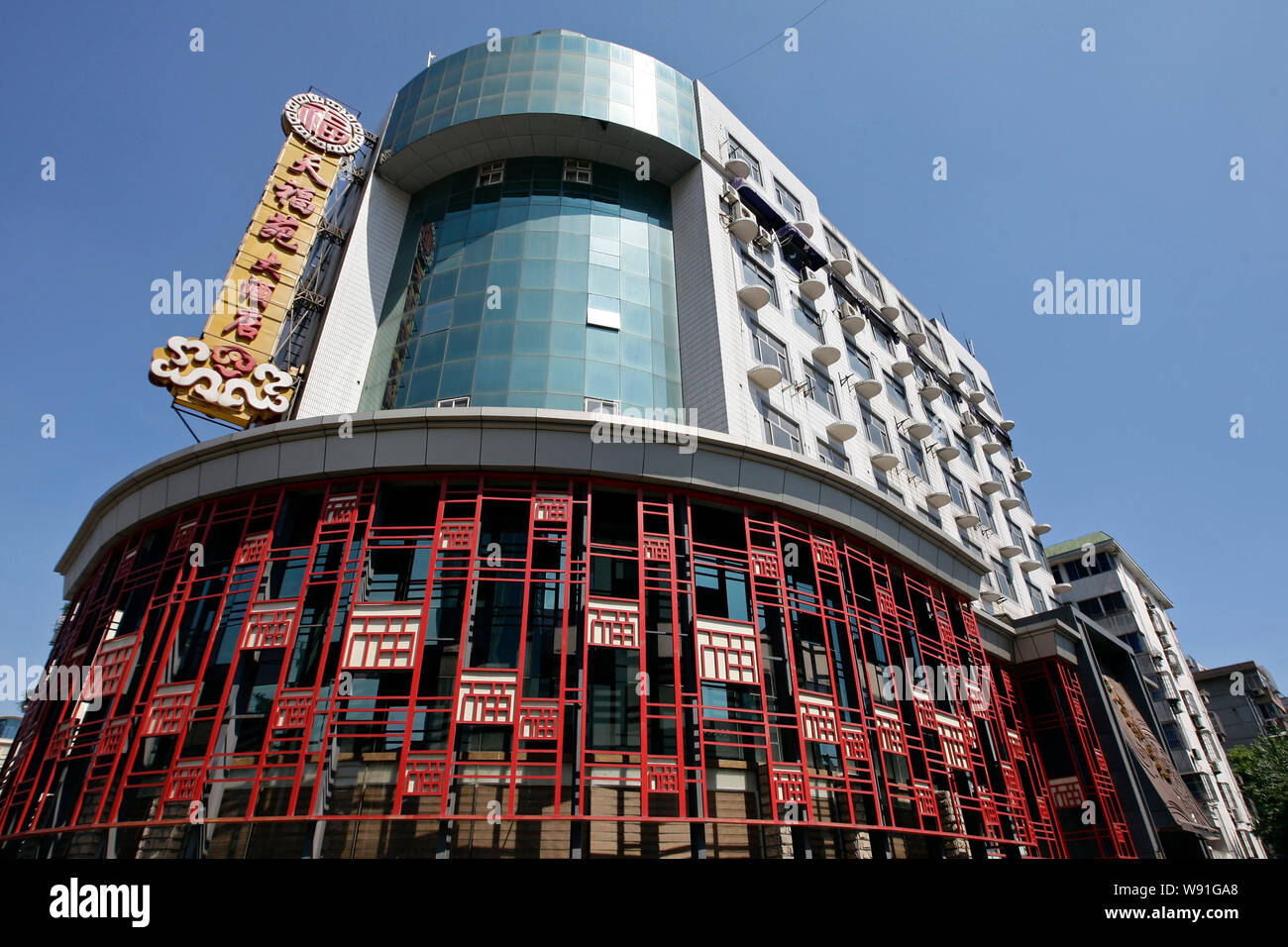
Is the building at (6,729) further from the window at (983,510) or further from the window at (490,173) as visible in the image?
the window at (983,510)

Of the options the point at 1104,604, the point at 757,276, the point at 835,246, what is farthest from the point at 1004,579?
the point at 1104,604

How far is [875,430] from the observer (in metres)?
28.6

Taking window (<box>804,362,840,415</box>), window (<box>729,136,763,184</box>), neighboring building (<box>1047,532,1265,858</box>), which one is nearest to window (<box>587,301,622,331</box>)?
window (<box>804,362,840,415</box>)

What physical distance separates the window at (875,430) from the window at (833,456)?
10.8ft

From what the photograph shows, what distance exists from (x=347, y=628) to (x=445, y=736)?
295 cm

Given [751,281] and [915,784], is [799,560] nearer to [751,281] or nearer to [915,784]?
[915,784]

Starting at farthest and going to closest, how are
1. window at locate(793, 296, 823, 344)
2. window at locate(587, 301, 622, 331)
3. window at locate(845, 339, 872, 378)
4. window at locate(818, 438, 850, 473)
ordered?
window at locate(845, 339, 872, 378), window at locate(793, 296, 823, 344), window at locate(818, 438, 850, 473), window at locate(587, 301, 622, 331)

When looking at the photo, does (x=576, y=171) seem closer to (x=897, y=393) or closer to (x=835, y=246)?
(x=835, y=246)

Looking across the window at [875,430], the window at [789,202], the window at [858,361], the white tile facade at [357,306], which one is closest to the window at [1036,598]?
the window at [875,430]

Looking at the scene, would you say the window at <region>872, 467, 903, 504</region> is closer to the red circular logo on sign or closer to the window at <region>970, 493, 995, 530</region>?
the window at <region>970, 493, 995, 530</region>

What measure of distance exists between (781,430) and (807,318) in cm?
738

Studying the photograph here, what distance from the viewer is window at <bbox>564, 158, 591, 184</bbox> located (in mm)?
24500

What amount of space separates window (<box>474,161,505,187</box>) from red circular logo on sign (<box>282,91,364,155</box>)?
3978 mm
